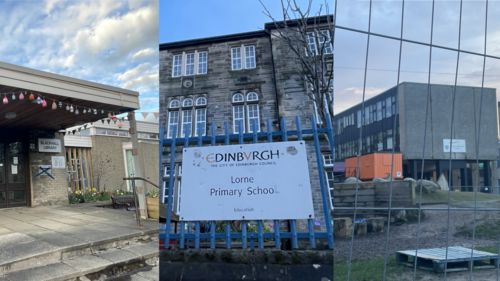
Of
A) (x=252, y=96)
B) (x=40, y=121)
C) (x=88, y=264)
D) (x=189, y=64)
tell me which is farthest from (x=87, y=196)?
(x=252, y=96)

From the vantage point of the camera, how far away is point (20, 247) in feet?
13.1

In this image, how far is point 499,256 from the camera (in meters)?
2.90

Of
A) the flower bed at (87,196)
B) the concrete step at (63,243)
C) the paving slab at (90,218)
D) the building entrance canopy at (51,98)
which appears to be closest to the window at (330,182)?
the concrete step at (63,243)

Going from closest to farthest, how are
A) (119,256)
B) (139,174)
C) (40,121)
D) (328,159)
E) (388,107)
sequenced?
(328,159) → (388,107) → (119,256) → (139,174) → (40,121)

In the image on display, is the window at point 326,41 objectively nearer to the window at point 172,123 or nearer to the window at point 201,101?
the window at point 201,101

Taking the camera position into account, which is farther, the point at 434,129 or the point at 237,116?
the point at 434,129

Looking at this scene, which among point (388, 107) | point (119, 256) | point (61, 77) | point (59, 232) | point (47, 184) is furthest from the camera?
point (47, 184)

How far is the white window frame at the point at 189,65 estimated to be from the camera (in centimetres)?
247

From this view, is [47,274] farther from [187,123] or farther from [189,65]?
[189,65]

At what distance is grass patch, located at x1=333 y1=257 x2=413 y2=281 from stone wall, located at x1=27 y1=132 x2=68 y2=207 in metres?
8.66

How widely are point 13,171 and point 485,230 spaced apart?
31.9ft

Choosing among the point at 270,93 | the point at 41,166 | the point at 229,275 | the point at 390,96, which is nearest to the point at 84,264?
the point at 229,275

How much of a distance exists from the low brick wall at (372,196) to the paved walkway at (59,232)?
10.5 feet

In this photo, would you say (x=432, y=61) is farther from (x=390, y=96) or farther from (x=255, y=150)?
(x=255, y=150)
